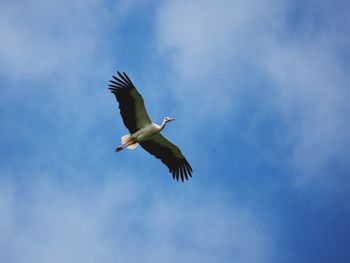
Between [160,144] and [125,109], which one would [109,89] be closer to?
[125,109]

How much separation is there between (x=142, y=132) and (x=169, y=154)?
5.00 ft

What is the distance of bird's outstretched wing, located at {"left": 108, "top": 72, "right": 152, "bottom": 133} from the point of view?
24.9 metres

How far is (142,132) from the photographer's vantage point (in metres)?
25.7

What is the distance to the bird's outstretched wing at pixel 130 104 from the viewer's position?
2489 centimetres

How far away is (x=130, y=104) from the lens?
25172 millimetres

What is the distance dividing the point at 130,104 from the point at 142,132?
1075mm

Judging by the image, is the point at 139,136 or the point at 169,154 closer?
the point at 139,136

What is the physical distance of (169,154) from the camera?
87.7 ft

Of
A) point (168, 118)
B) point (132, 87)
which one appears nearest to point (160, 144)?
point (168, 118)

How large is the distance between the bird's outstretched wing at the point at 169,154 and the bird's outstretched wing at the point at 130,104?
892 mm

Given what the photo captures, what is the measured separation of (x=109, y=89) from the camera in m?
24.9

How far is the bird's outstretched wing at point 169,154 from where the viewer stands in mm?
26391

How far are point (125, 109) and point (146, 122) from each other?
0.88 metres

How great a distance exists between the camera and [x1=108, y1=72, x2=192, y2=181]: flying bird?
2495cm
